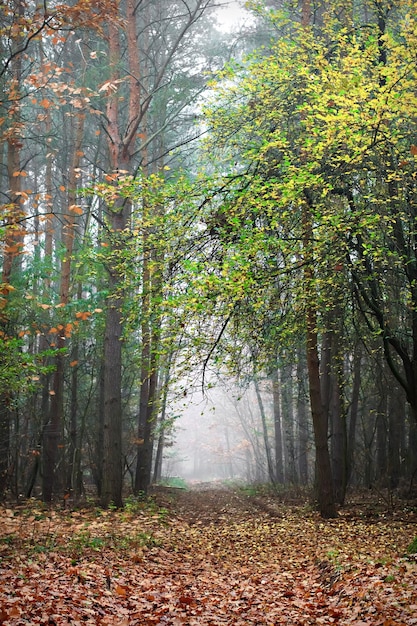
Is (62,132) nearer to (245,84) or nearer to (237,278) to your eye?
(245,84)

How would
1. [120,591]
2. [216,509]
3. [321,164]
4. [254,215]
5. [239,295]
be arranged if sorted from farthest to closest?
[216,509] → [321,164] → [254,215] → [239,295] → [120,591]

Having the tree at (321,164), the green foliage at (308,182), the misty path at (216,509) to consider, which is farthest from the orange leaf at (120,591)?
the misty path at (216,509)

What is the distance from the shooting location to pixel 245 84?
9688mm

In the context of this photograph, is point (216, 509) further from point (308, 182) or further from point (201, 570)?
point (308, 182)

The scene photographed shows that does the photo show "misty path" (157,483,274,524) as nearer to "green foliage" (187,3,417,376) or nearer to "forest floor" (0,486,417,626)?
"forest floor" (0,486,417,626)

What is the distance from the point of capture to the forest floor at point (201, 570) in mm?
5637

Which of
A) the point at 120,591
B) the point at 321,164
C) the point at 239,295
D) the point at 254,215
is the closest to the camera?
the point at 120,591

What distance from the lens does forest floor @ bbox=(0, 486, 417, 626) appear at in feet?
18.5

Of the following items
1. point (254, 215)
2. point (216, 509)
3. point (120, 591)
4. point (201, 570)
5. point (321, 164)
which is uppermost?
point (321, 164)

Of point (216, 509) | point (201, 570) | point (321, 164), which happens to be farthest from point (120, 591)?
point (216, 509)

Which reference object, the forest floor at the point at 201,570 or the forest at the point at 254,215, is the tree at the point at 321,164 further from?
the forest floor at the point at 201,570

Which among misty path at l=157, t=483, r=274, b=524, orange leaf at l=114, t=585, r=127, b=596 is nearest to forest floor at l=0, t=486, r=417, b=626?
orange leaf at l=114, t=585, r=127, b=596

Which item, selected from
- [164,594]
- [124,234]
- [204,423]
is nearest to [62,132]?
[124,234]

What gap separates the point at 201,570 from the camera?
828 centimetres
